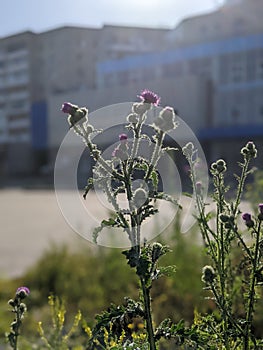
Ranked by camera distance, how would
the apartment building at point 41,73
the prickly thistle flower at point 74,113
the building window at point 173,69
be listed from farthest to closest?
the building window at point 173,69 < the apartment building at point 41,73 < the prickly thistle flower at point 74,113

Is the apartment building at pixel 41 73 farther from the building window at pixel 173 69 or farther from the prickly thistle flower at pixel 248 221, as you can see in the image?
the prickly thistle flower at pixel 248 221

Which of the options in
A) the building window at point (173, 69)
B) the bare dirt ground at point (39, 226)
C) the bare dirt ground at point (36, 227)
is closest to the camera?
the bare dirt ground at point (39, 226)

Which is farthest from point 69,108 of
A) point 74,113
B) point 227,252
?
point 227,252

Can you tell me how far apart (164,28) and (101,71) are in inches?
141

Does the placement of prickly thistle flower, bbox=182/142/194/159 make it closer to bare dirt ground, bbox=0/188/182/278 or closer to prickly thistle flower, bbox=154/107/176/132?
prickly thistle flower, bbox=154/107/176/132

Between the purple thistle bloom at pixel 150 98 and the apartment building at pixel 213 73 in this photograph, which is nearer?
the purple thistle bloom at pixel 150 98

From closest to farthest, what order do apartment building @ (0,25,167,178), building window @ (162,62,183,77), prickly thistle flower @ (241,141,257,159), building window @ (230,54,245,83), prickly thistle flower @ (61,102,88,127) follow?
prickly thistle flower @ (61,102,88,127)
prickly thistle flower @ (241,141,257,159)
apartment building @ (0,25,167,178)
building window @ (230,54,245,83)
building window @ (162,62,183,77)

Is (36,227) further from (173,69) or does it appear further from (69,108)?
(173,69)

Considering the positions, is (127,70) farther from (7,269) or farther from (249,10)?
(7,269)

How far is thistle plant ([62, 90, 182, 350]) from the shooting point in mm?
989

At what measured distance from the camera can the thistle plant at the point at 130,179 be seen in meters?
0.99

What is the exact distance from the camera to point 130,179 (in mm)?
1028

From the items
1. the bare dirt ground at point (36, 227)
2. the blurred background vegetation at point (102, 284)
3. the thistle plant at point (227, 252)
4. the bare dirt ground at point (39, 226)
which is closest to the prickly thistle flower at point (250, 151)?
the thistle plant at point (227, 252)

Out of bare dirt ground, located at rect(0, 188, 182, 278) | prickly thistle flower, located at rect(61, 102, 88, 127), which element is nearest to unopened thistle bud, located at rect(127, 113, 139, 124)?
prickly thistle flower, located at rect(61, 102, 88, 127)
